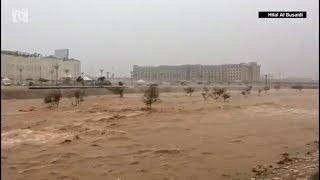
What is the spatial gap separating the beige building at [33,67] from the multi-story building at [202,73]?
32.5 m

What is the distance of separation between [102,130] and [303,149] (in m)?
7.41

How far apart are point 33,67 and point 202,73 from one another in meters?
63.5

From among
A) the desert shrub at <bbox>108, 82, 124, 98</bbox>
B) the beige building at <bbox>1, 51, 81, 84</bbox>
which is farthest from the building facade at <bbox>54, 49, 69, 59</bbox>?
the desert shrub at <bbox>108, 82, 124, 98</bbox>

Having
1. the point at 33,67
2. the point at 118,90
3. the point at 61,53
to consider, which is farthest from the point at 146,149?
the point at 61,53

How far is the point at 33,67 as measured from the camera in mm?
104250

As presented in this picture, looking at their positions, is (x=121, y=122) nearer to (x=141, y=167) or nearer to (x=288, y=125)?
(x=288, y=125)

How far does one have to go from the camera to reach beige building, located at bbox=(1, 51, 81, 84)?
93125 mm

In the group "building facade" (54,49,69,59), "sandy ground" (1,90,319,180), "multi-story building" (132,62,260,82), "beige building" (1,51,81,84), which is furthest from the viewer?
"multi-story building" (132,62,260,82)

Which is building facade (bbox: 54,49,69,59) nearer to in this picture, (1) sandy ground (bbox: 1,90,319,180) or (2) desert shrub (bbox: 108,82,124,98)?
(2) desert shrub (bbox: 108,82,124,98)

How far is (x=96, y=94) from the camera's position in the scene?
53.9 meters

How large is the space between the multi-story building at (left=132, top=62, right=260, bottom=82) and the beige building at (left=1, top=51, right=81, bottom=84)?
32491 mm

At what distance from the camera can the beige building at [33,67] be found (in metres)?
93.1

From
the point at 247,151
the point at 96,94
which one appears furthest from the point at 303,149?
the point at 96,94

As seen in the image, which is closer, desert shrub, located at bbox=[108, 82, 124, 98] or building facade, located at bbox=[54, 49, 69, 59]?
desert shrub, located at bbox=[108, 82, 124, 98]
